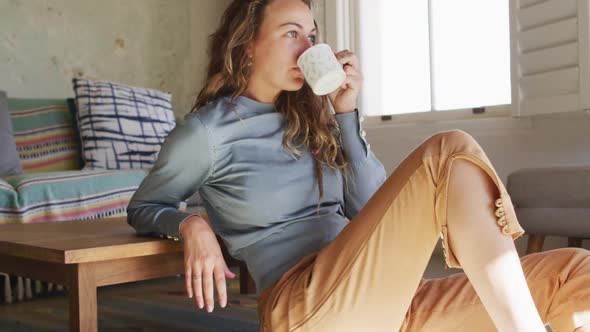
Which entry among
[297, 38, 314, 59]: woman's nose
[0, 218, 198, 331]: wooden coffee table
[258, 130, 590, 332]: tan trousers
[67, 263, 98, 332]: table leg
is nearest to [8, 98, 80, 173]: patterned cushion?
[0, 218, 198, 331]: wooden coffee table

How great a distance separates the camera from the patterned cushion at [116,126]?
3.25 meters

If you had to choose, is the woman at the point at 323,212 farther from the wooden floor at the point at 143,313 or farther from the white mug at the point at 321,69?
the wooden floor at the point at 143,313

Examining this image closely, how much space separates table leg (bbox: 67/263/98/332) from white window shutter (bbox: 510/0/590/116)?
2.03m

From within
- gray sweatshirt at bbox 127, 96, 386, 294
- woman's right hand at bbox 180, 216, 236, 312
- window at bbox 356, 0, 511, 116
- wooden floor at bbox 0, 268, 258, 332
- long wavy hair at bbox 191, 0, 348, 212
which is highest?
window at bbox 356, 0, 511, 116

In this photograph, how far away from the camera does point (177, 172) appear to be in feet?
3.79

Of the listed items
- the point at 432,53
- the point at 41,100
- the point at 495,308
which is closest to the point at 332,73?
the point at 495,308

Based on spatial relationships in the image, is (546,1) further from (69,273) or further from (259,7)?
(69,273)

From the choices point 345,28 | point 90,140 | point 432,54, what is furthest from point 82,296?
point 345,28

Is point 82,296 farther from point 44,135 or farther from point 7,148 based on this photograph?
point 44,135

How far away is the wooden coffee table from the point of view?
49.4 inches

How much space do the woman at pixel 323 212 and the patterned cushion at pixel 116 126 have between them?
6.71ft

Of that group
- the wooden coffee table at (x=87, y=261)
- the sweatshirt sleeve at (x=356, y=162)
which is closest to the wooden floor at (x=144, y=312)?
the wooden coffee table at (x=87, y=261)

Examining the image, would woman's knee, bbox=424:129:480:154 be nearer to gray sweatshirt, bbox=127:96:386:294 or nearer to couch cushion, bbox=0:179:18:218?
gray sweatshirt, bbox=127:96:386:294

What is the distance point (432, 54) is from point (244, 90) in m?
2.32
